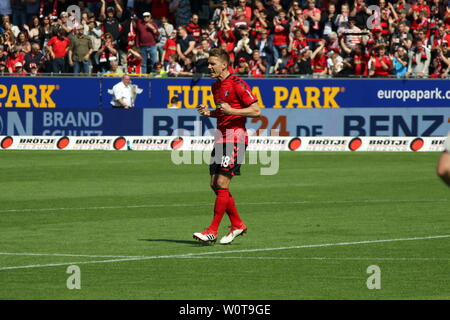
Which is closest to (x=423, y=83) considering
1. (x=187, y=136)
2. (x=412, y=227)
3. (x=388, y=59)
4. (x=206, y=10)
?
(x=388, y=59)

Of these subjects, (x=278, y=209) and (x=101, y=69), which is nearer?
(x=278, y=209)

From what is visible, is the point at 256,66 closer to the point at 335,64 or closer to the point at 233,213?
the point at 335,64

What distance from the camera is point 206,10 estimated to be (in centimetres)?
3925

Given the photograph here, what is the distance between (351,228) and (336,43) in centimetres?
1960

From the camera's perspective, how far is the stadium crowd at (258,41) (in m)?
33.4

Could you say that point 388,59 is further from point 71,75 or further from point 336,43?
point 71,75

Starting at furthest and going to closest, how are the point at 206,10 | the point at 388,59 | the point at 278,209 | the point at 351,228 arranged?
the point at 206,10 → the point at 388,59 → the point at 278,209 → the point at 351,228

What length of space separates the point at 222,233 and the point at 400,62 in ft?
64.5

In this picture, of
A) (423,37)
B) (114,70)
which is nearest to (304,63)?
(423,37)

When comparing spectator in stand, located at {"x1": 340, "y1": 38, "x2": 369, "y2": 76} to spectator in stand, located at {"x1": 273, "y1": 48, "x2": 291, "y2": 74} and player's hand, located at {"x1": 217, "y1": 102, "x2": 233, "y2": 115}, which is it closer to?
spectator in stand, located at {"x1": 273, "y1": 48, "x2": 291, "y2": 74}

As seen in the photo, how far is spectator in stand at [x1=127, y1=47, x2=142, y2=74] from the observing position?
34.0m

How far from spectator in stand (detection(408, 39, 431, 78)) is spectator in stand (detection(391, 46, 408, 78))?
154mm

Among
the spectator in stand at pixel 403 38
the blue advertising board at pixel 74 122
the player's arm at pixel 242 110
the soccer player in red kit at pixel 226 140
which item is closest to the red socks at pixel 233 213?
the soccer player in red kit at pixel 226 140

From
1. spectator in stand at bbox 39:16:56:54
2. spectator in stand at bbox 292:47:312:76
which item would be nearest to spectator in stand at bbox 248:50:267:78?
spectator in stand at bbox 292:47:312:76
